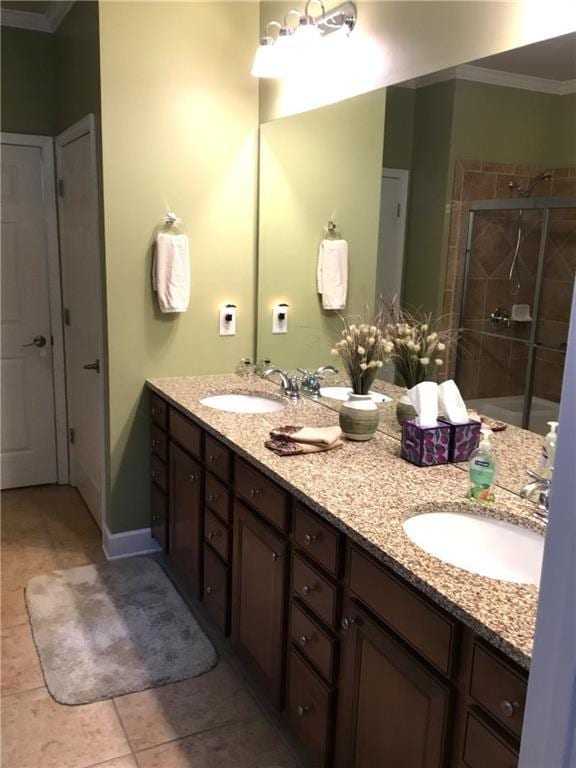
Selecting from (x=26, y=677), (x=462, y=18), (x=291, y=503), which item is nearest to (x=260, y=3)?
(x=462, y=18)

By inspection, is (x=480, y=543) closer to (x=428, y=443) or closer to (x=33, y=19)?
(x=428, y=443)

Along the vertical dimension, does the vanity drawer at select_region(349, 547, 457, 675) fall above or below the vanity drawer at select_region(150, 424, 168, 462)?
above

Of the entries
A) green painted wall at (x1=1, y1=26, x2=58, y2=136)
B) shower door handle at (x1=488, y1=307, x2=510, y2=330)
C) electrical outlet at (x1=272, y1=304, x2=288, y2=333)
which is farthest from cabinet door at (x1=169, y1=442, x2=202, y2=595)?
green painted wall at (x1=1, y1=26, x2=58, y2=136)

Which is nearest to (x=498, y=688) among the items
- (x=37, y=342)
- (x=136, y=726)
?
(x=136, y=726)

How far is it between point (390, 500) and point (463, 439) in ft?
1.35

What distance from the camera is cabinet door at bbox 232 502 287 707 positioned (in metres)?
1.98

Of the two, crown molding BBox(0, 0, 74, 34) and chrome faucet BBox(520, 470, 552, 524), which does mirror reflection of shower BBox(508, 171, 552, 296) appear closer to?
chrome faucet BBox(520, 470, 552, 524)

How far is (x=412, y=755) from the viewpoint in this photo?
141 centimetres

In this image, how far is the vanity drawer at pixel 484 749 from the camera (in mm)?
1162

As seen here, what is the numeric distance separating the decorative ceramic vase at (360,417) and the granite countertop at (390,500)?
1.5 inches

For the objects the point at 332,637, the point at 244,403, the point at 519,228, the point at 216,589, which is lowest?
the point at 216,589

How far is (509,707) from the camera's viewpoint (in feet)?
3.78

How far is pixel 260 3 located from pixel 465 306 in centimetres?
192

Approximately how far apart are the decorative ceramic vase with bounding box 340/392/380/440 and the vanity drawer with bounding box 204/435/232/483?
420 millimetres
